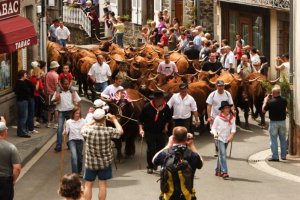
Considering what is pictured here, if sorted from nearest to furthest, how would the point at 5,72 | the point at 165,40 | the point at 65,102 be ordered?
1. the point at 65,102
2. the point at 5,72
3. the point at 165,40

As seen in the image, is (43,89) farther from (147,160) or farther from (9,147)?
(9,147)

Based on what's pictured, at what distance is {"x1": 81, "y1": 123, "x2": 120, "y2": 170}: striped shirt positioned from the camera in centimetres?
1677

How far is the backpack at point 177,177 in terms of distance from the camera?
45.3ft

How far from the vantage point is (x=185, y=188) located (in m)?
13.8

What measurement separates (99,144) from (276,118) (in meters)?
6.25

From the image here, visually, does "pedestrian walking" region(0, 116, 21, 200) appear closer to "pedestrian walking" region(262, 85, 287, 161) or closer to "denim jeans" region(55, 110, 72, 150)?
"denim jeans" region(55, 110, 72, 150)

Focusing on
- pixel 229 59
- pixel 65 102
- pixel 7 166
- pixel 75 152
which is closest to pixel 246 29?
pixel 229 59

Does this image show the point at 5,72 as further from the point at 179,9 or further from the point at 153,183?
the point at 179,9

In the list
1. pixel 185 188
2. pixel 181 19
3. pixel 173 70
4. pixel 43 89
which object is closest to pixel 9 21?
pixel 43 89

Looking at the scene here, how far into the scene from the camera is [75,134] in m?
19.3

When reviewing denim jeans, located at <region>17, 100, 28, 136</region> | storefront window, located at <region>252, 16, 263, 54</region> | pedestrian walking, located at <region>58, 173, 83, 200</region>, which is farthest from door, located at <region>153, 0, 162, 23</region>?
pedestrian walking, located at <region>58, 173, 83, 200</region>

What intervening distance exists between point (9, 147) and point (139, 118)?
18.7 ft

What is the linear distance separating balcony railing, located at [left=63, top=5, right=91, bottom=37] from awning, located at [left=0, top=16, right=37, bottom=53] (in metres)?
23.8

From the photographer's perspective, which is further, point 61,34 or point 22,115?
point 61,34
